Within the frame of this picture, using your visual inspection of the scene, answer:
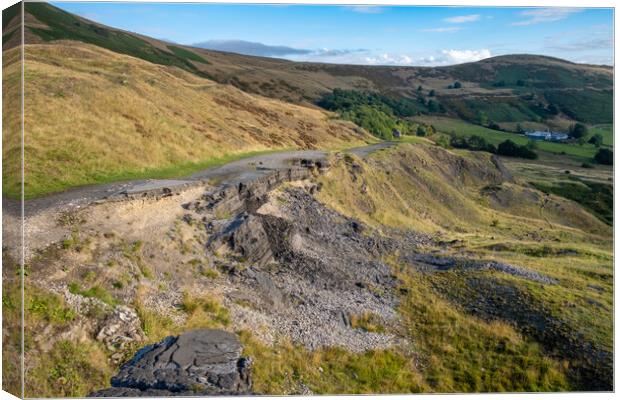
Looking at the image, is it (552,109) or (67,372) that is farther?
(552,109)

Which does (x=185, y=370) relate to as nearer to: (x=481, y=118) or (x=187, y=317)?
(x=187, y=317)

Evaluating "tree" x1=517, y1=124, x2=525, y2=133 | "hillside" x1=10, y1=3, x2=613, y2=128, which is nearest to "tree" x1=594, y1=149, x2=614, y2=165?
"hillside" x1=10, y1=3, x2=613, y2=128

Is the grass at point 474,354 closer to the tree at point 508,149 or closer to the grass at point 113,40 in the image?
the grass at point 113,40

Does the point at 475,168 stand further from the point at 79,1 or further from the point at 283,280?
the point at 79,1

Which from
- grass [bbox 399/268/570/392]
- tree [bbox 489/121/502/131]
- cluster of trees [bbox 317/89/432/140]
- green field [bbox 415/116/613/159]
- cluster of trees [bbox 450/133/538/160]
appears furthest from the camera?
tree [bbox 489/121/502/131]

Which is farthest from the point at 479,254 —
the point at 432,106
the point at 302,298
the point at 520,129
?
the point at 432,106

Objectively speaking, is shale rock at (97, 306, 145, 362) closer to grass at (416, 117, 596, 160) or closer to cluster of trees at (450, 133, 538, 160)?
grass at (416, 117, 596, 160)
